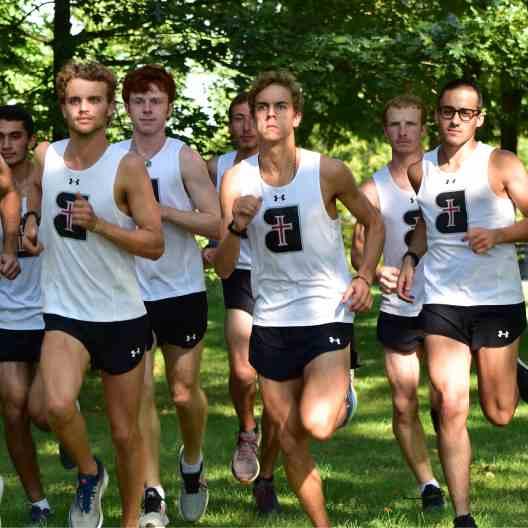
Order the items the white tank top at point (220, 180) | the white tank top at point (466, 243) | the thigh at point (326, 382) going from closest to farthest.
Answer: the thigh at point (326, 382) < the white tank top at point (466, 243) < the white tank top at point (220, 180)

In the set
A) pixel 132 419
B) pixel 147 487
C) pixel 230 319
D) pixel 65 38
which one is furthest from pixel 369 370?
pixel 132 419

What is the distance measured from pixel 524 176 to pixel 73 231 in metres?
2.49

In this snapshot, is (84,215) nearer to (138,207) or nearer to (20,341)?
(138,207)

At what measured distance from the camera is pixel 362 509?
8.71 metres

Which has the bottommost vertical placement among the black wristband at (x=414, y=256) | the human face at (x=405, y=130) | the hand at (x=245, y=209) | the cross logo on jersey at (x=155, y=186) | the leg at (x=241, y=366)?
the leg at (x=241, y=366)

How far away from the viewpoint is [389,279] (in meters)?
8.34

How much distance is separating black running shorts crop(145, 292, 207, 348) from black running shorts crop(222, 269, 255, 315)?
2.73ft

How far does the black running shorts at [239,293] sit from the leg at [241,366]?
0.04 meters

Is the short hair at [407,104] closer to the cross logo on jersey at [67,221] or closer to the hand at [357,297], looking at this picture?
the hand at [357,297]

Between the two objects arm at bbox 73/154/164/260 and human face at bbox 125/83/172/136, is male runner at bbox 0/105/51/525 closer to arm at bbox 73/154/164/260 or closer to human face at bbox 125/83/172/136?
human face at bbox 125/83/172/136

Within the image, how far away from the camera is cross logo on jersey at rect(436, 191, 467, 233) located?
25.9 ft

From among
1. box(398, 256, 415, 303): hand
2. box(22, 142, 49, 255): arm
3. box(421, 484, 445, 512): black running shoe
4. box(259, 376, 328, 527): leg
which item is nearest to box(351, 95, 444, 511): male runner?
box(421, 484, 445, 512): black running shoe

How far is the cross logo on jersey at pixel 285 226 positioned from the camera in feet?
23.7

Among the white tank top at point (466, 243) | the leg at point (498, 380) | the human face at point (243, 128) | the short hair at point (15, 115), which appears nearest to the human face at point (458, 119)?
the white tank top at point (466, 243)
